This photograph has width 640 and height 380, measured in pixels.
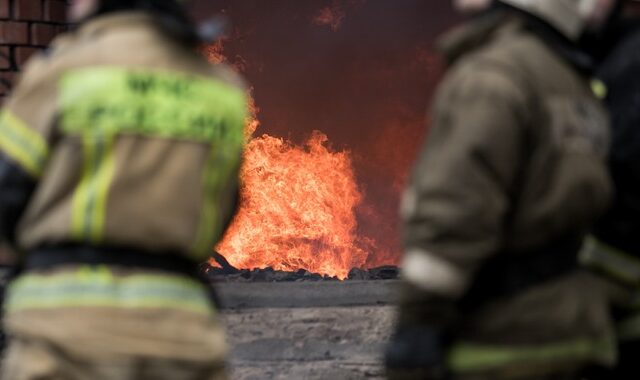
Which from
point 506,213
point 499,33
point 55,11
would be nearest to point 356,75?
point 55,11

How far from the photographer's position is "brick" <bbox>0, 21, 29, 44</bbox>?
5.57 meters

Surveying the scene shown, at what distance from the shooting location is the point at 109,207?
8.11 ft

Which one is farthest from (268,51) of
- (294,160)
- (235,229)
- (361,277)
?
(361,277)

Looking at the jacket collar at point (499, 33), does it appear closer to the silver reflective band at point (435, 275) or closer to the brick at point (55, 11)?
the silver reflective band at point (435, 275)

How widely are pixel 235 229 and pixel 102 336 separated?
5699 millimetres

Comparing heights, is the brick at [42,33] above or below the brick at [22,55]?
above

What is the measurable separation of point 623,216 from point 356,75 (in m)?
5.70

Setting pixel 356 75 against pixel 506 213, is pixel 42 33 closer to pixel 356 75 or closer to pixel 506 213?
pixel 356 75

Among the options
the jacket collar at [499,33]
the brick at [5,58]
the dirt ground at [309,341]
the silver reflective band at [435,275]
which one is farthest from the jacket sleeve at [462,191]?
the brick at [5,58]

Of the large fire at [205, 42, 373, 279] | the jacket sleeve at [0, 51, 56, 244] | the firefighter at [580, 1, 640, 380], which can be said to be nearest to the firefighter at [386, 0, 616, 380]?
the firefighter at [580, 1, 640, 380]

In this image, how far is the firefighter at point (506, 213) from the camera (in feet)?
8.00

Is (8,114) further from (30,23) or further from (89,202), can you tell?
(30,23)

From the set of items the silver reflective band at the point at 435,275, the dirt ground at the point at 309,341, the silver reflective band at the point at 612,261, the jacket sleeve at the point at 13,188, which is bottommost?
the dirt ground at the point at 309,341

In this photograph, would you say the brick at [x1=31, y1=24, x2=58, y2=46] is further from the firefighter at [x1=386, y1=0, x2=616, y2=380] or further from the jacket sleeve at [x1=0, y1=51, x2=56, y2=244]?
the firefighter at [x1=386, y1=0, x2=616, y2=380]
